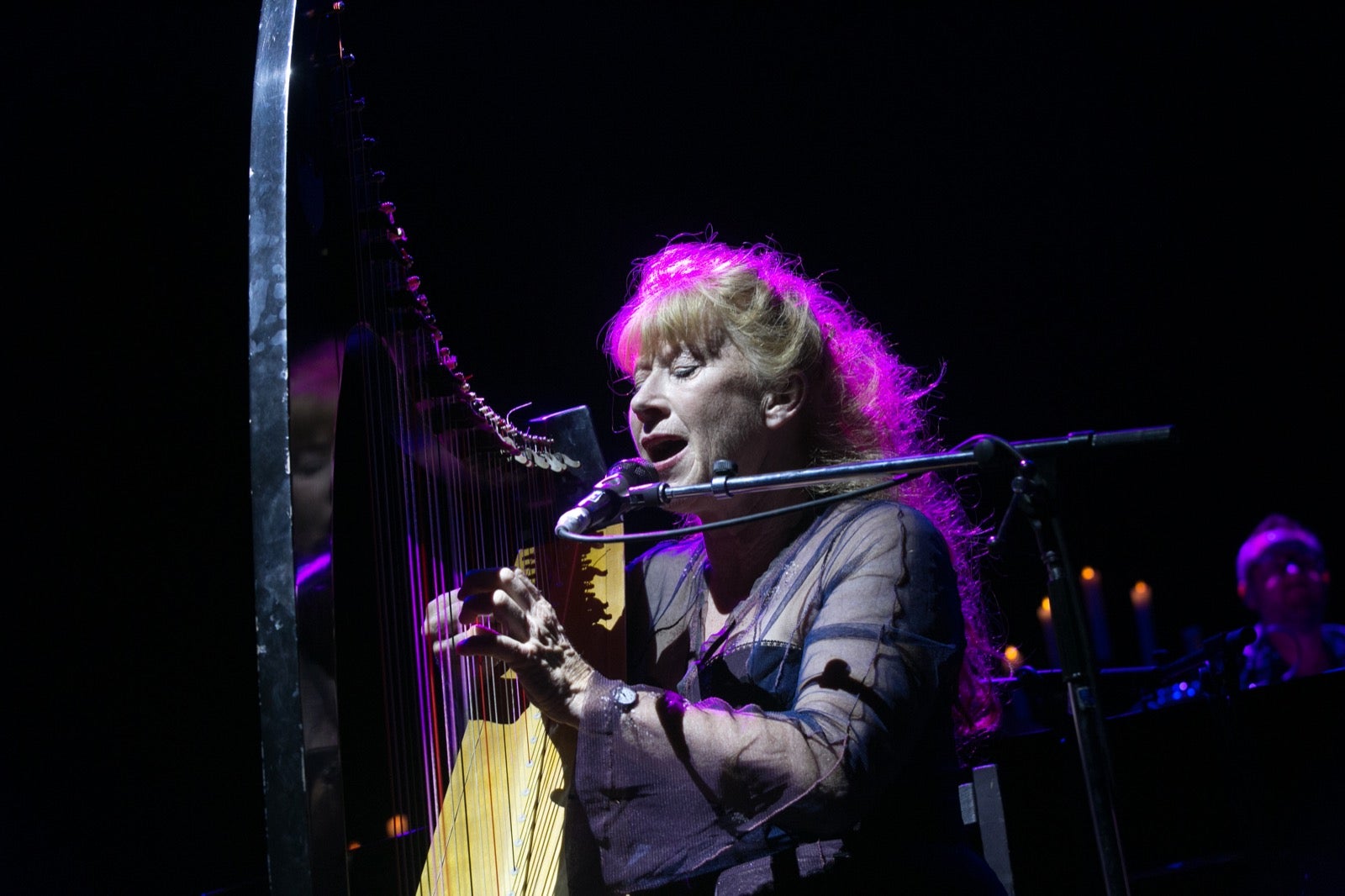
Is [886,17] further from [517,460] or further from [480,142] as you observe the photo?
[517,460]

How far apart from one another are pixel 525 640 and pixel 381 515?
0.81ft

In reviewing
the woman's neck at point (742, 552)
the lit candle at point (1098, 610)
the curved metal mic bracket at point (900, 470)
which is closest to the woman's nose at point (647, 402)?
the woman's neck at point (742, 552)

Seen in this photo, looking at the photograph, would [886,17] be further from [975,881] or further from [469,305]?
[975,881]

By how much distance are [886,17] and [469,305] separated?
1.79 m

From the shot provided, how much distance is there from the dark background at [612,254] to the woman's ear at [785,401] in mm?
704

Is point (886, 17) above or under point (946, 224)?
above

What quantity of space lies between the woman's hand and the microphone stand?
0.37m

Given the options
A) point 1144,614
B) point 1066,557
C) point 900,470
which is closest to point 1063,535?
point 1066,557

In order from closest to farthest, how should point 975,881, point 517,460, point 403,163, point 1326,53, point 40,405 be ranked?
1. point 975,881
2. point 517,460
3. point 40,405
4. point 403,163
5. point 1326,53

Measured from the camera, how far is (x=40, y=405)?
7.25 ft

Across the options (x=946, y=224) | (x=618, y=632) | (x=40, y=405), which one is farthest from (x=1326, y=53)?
(x=40, y=405)

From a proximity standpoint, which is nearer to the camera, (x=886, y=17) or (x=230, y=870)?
(x=230, y=870)

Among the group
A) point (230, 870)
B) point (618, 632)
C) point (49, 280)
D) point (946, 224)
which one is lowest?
point (230, 870)

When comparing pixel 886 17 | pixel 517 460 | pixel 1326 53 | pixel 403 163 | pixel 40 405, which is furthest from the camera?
pixel 1326 53
